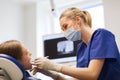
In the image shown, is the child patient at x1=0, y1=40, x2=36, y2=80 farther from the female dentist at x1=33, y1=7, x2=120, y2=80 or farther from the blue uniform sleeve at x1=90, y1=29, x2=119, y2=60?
the blue uniform sleeve at x1=90, y1=29, x2=119, y2=60

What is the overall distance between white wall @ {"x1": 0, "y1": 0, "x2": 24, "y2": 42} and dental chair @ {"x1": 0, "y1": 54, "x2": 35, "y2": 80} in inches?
69.2

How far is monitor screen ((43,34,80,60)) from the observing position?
288cm

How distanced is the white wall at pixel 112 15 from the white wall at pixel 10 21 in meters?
1.22

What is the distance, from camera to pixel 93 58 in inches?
57.7

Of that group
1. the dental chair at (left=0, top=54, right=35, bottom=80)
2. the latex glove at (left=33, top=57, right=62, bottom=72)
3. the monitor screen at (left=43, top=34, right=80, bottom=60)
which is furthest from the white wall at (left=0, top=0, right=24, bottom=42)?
the dental chair at (left=0, top=54, right=35, bottom=80)

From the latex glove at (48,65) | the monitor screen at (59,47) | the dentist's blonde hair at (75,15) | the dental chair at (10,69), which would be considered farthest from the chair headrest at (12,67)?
the monitor screen at (59,47)

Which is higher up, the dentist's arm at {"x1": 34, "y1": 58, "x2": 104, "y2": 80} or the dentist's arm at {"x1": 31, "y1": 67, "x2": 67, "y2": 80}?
the dentist's arm at {"x1": 34, "y1": 58, "x2": 104, "y2": 80}

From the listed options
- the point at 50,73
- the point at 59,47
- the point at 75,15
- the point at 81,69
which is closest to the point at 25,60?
the point at 50,73

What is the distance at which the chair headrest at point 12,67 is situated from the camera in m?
1.25

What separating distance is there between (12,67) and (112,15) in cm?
179

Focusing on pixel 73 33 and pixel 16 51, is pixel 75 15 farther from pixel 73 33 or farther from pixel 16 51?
pixel 16 51

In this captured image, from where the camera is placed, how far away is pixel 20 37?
3359 millimetres

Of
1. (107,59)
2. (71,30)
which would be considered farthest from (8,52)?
(107,59)

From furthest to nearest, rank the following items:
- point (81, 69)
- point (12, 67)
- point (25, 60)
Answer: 1. point (25, 60)
2. point (81, 69)
3. point (12, 67)
